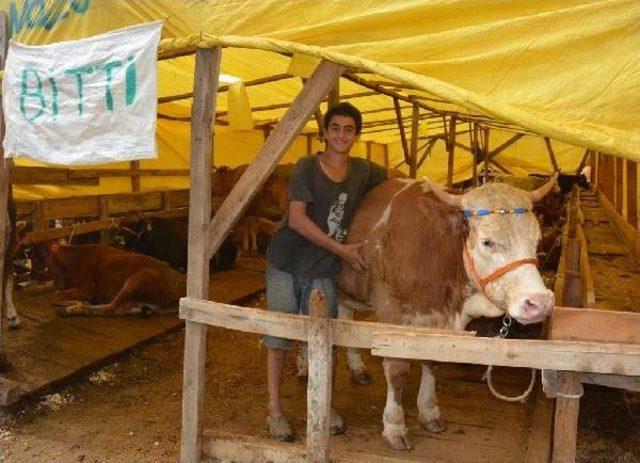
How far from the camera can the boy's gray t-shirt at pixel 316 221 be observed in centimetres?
411

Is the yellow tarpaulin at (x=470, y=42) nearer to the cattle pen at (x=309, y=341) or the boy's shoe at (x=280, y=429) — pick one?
the cattle pen at (x=309, y=341)

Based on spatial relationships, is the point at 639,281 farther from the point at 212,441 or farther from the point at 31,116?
the point at 31,116

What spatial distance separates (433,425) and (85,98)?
318 cm

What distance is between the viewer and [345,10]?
10.5 ft

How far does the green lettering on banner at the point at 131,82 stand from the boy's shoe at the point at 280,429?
2.30m

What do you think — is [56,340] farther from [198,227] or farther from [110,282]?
[198,227]

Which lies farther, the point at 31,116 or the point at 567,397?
the point at 31,116

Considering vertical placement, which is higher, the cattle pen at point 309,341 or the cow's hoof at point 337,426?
the cattle pen at point 309,341

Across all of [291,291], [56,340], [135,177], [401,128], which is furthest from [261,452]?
[135,177]

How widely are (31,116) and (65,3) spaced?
2.51ft

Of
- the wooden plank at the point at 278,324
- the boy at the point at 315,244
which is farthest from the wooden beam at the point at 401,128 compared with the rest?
the wooden plank at the point at 278,324

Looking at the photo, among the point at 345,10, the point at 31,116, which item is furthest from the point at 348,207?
the point at 31,116

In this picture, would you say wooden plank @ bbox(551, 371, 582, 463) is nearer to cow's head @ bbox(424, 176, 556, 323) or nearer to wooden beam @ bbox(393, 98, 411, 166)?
cow's head @ bbox(424, 176, 556, 323)

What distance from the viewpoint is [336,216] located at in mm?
4289
